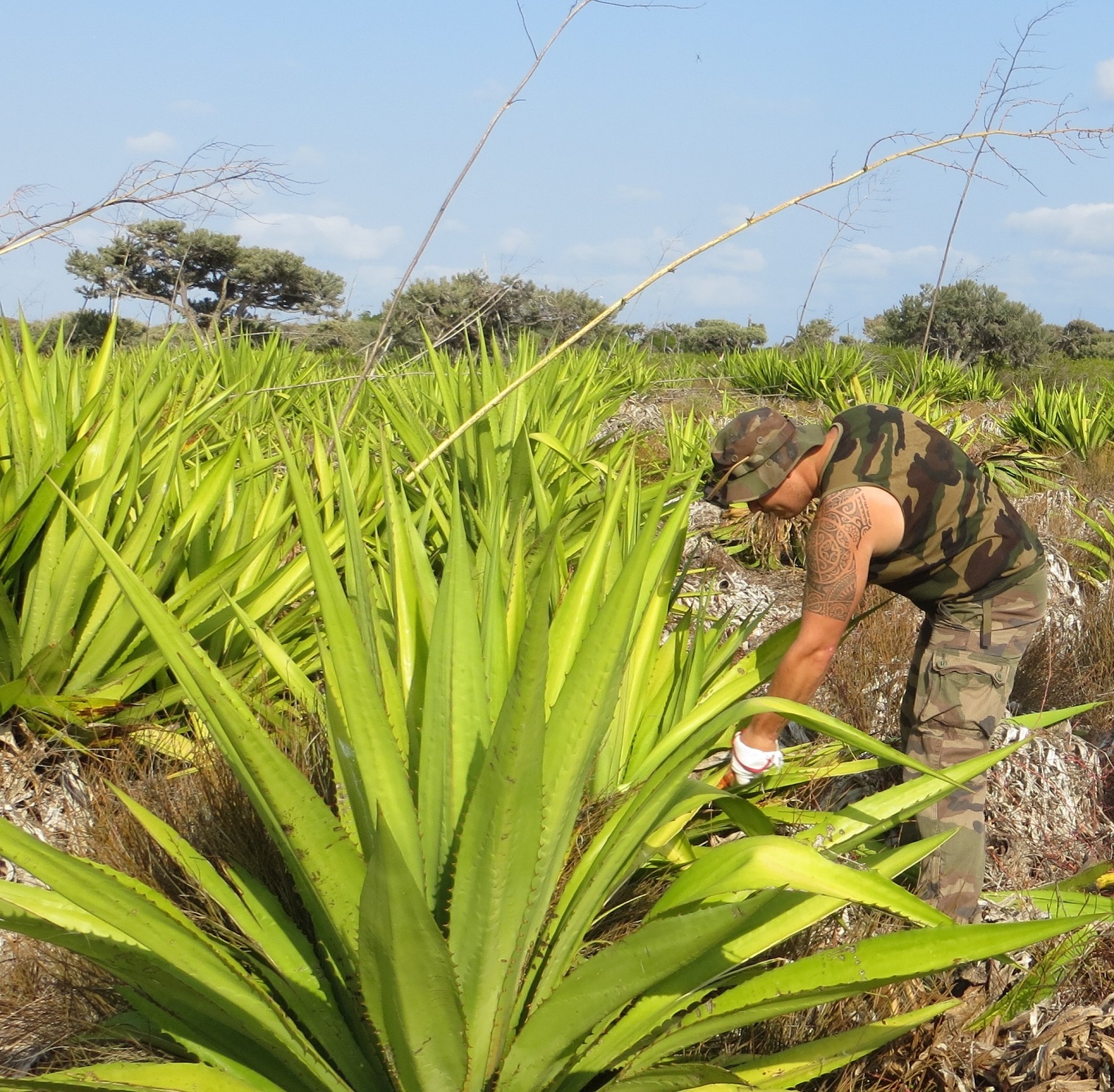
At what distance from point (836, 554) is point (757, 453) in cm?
35

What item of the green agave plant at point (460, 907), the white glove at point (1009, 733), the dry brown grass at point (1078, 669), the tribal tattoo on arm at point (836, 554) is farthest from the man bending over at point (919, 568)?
the dry brown grass at point (1078, 669)

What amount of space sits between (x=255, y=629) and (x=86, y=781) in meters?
1.21

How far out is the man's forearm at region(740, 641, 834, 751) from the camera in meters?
2.52

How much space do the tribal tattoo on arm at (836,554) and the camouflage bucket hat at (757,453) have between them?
Answer: 16 centimetres

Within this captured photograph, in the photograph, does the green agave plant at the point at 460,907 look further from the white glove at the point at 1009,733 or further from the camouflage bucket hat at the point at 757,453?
the white glove at the point at 1009,733

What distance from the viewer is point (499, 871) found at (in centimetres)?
141

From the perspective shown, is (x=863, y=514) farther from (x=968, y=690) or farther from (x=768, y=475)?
(x=968, y=690)

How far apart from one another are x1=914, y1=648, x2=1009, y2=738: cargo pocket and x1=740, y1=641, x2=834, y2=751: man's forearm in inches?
22.9

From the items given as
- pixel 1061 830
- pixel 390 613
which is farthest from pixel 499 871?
pixel 1061 830

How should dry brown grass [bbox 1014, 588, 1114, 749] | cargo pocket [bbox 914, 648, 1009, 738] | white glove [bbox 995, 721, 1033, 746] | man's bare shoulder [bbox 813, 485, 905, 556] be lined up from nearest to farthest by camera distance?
1. man's bare shoulder [bbox 813, 485, 905, 556]
2. cargo pocket [bbox 914, 648, 1009, 738]
3. white glove [bbox 995, 721, 1033, 746]
4. dry brown grass [bbox 1014, 588, 1114, 749]

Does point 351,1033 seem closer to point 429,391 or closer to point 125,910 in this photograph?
point 125,910

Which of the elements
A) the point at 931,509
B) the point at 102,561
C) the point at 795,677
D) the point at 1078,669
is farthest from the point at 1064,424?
the point at 102,561

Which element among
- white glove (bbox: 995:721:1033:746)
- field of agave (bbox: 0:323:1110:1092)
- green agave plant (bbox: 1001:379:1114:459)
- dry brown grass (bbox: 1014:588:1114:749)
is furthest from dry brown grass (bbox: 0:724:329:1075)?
green agave plant (bbox: 1001:379:1114:459)

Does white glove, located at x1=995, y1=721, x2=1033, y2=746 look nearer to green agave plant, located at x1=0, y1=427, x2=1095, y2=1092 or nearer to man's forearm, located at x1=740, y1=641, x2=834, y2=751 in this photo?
man's forearm, located at x1=740, y1=641, x2=834, y2=751
